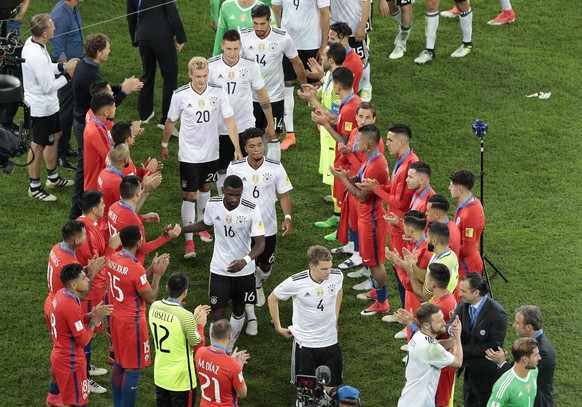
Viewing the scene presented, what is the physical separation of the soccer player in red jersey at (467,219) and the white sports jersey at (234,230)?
2.01 metres

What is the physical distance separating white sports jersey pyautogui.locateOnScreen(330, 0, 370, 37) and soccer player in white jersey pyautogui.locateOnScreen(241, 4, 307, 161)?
172cm

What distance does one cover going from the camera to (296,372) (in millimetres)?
9891

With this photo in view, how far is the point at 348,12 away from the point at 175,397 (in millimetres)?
7337

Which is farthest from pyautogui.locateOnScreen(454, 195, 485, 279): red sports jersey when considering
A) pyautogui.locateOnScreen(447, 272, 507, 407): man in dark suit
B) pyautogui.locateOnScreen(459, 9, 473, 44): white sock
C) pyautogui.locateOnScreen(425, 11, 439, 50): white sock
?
pyautogui.locateOnScreen(459, 9, 473, 44): white sock

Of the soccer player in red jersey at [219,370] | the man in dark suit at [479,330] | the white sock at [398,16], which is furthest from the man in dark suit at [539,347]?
the white sock at [398,16]

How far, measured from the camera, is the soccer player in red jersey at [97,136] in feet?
37.8

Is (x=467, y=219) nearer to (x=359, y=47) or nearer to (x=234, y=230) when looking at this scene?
(x=234, y=230)

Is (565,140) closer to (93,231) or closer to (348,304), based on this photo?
(348,304)

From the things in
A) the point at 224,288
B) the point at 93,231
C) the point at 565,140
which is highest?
the point at 93,231

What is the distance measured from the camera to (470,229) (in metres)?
10.7

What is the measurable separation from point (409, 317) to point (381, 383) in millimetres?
1853

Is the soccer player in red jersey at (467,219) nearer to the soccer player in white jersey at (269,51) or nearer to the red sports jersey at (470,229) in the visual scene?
the red sports jersey at (470,229)

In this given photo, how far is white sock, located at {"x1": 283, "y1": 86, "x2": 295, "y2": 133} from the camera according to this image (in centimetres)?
1454

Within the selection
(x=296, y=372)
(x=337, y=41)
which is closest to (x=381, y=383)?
(x=296, y=372)
